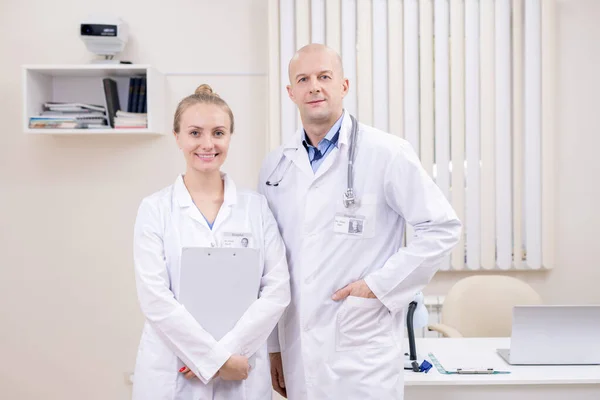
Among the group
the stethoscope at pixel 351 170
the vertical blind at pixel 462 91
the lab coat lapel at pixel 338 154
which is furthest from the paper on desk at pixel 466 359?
the vertical blind at pixel 462 91

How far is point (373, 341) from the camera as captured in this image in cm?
204

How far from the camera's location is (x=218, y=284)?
1932mm

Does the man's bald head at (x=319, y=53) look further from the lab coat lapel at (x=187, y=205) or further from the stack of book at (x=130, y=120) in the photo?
the stack of book at (x=130, y=120)

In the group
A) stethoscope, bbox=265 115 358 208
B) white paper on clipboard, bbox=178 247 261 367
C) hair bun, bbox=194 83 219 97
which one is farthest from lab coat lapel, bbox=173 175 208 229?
stethoscope, bbox=265 115 358 208

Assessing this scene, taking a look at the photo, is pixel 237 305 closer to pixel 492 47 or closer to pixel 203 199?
pixel 203 199

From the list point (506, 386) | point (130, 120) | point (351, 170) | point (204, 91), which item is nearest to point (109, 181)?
point (130, 120)

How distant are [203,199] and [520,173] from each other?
222 centimetres

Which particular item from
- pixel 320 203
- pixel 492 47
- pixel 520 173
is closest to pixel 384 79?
pixel 492 47

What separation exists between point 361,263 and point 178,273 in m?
0.56

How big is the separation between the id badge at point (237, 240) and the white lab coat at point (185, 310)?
0.01 meters

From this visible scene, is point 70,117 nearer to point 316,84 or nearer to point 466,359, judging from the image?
point 316,84

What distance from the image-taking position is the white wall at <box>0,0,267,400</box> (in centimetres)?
370

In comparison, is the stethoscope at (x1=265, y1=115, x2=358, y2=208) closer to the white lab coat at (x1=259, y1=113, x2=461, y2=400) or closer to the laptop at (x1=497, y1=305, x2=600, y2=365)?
the white lab coat at (x1=259, y1=113, x2=461, y2=400)

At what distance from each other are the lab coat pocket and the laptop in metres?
0.50
